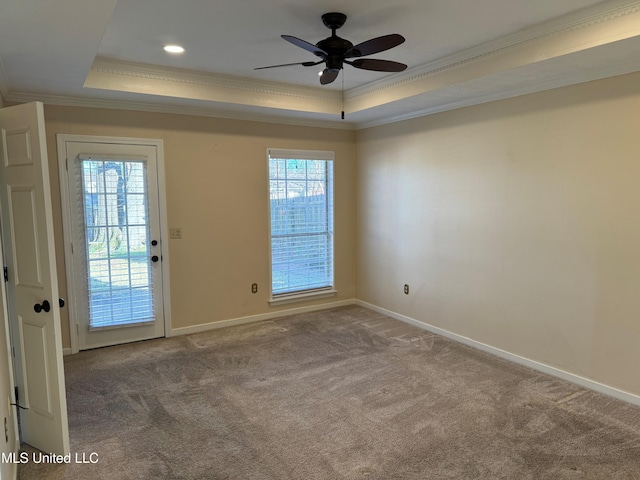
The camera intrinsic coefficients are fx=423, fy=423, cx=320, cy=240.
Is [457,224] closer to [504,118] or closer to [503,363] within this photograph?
[504,118]

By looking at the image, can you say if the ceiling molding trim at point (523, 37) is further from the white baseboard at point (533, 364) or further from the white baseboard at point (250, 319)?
the white baseboard at point (250, 319)

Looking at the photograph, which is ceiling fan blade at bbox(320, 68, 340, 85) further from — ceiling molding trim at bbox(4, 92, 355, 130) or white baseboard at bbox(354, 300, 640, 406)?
white baseboard at bbox(354, 300, 640, 406)

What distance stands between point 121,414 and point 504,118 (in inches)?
→ 160

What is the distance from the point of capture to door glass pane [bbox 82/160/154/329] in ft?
14.0

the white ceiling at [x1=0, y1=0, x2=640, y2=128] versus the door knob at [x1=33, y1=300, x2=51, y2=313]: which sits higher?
the white ceiling at [x1=0, y1=0, x2=640, y2=128]

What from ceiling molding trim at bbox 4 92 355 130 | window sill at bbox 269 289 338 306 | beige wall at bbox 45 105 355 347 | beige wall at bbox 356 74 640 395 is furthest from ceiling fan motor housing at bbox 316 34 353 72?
window sill at bbox 269 289 338 306

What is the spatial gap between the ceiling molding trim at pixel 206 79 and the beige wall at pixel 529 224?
1137 millimetres

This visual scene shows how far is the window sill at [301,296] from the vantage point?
546cm

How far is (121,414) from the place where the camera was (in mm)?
3084

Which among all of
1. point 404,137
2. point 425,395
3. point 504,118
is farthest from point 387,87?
point 425,395

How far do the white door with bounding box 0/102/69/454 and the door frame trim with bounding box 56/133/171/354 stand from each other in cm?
169

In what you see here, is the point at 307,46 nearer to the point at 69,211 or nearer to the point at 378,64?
the point at 378,64

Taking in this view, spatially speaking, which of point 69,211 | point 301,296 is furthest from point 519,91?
point 69,211

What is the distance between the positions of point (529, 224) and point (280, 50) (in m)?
2.64
